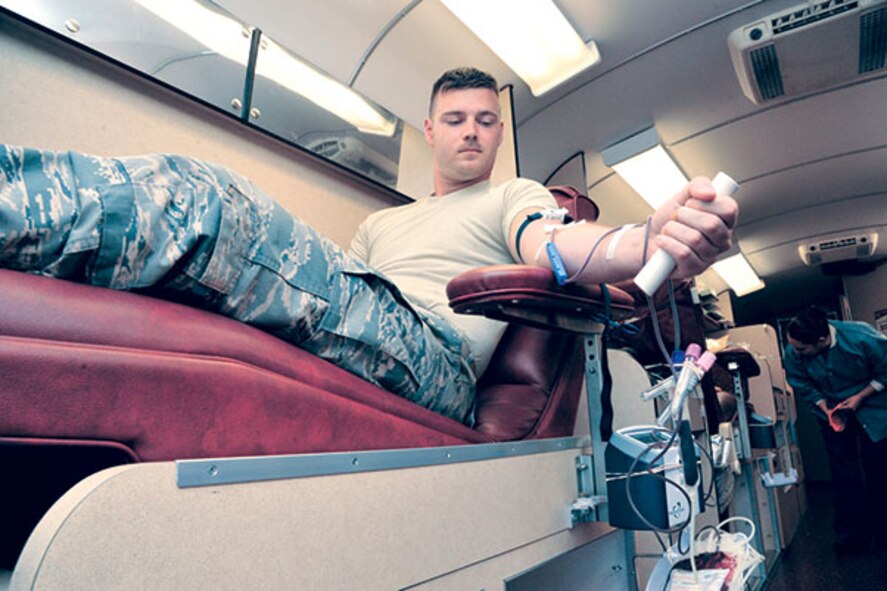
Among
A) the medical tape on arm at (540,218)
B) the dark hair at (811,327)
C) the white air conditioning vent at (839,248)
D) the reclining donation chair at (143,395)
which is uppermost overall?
the white air conditioning vent at (839,248)

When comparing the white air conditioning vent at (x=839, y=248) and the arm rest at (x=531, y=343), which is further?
the white air conditioning vent at (x=839, y=248)

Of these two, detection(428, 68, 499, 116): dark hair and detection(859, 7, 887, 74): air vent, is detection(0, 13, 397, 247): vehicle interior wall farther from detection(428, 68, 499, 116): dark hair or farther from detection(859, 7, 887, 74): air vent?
detection(859, 7, 887, 74): air vent

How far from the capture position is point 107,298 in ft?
1.62

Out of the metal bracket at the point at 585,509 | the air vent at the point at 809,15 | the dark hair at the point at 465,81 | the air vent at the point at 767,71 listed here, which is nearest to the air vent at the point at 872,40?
the air vent at the point at 809,15

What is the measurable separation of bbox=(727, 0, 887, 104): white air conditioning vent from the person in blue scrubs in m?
1.39

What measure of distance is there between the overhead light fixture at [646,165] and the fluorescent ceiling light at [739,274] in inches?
A: 74.9

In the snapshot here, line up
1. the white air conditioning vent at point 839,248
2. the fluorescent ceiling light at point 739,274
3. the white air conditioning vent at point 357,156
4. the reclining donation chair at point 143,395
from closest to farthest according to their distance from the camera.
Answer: the reclining donation chair at point 143,395, the white air conditioning vent at point 357,156, the white air conditioning vent at point 839,248, the fluorescent ceiling light at point 739,274

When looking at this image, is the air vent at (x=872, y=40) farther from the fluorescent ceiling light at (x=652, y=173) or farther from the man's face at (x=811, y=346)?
Result: the man's face at (x=811, y=346)

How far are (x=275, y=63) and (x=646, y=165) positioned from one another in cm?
248

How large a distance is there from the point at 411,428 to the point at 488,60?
6.97 feet

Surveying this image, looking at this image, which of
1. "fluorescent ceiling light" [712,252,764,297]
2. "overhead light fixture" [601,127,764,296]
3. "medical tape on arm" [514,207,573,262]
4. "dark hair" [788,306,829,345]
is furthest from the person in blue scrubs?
"medical tape on arm" [514,207,573,262]

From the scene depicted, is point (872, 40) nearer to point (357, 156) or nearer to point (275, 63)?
point (357, 156)

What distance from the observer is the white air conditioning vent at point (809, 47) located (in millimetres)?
2417

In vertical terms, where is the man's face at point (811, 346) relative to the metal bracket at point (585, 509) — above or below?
above
